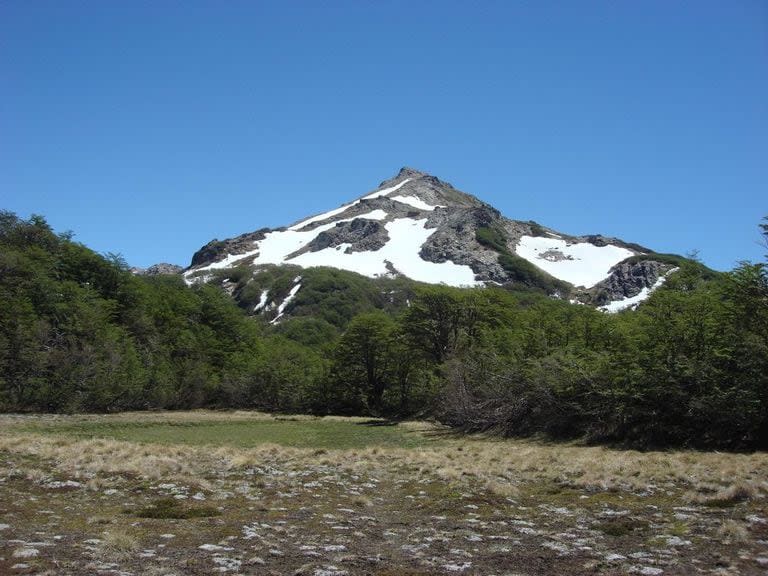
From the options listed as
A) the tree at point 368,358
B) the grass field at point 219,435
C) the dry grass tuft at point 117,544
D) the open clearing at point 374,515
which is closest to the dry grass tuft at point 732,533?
the open clearing at point 374,515

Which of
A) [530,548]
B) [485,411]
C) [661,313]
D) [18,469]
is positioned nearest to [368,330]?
[485,411]

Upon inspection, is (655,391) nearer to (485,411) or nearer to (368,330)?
(485,411)

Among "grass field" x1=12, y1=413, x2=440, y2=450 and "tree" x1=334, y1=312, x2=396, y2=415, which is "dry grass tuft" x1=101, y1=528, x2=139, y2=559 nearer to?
"grass field" x1=12, y1=413, x2=440, y2=450

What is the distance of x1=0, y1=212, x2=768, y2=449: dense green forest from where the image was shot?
22.4 m

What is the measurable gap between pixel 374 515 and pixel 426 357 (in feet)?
148

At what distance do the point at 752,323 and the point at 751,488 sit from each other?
13082mm

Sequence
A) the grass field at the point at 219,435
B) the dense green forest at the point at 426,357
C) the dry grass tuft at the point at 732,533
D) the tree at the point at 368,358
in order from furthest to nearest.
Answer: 1. the tree at the point at 368,358
2. the grass field at the point at 219,435
3. the dense green forest at the point at 426,357
4. the dry grass tuft at the point at 732,533

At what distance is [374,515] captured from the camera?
10.2m

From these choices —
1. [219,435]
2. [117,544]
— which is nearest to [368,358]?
[219,435]

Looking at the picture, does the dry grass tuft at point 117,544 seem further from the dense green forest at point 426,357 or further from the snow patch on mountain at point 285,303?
the snow patch on mountain at point 285,303

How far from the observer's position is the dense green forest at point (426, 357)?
73.4 ft

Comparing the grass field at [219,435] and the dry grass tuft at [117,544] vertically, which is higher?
the dry grass tuft at [117,544]

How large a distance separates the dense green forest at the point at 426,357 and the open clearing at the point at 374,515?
612cm

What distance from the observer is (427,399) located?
51.6 meters
